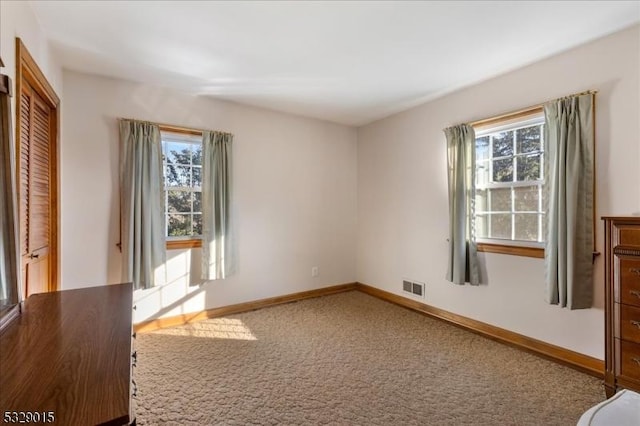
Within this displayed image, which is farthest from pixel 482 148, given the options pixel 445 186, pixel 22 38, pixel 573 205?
pixel 22 38

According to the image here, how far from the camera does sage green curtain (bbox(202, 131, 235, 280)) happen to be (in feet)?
11.1

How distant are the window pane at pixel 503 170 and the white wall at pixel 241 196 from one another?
2096 mm

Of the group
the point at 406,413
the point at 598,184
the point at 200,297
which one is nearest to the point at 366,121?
the point at 598,184

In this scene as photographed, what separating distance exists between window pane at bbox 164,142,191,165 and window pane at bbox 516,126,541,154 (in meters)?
3.42

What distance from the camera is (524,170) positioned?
9.18 ft

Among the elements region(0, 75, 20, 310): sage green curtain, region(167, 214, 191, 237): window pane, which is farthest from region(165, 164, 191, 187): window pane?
region(0, 75, 20, 310): sage green curtain

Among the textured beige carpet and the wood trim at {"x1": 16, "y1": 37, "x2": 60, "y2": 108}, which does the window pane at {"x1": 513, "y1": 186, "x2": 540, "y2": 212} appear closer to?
the textured beige carpet

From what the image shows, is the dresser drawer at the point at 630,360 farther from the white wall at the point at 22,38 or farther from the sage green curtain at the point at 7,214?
the white wall at the point at 22,38

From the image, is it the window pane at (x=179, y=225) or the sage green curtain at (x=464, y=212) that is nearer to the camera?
the sage green curtain at (x=464, y=212)

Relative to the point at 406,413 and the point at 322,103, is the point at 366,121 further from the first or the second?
the point at 406,413

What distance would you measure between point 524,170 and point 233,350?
311 centimetres

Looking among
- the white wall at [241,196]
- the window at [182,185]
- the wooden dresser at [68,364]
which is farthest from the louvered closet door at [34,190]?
the window at [182,185]

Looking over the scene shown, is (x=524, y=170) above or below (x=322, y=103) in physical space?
below

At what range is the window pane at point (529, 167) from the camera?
2.71m
